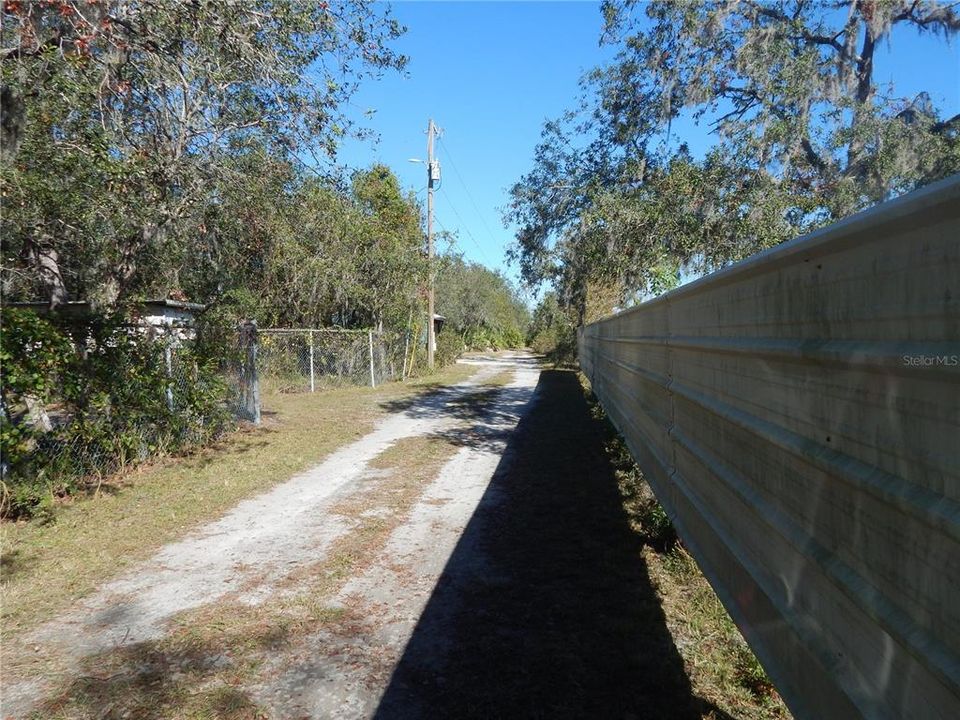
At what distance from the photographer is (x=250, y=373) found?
11.9 m

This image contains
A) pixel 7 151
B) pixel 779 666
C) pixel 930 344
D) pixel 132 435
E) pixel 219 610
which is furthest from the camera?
pixel 132 435

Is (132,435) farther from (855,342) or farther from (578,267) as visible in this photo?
(578,267)

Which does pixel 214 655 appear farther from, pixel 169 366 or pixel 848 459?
pixel 169 366

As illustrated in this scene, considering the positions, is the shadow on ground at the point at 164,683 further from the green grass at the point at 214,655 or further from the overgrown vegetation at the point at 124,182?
the overgrown vegetation at the point at 124,182

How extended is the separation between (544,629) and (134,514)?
14.0 feet

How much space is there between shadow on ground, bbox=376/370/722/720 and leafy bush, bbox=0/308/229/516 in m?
4.00

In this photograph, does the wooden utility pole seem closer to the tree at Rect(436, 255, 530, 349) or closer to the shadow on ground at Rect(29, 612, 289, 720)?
the tree at Rect(436, 255, 530, 349)

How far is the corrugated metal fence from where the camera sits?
44.2 inches

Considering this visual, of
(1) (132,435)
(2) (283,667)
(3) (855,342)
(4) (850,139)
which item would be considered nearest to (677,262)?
(4) (850,139)

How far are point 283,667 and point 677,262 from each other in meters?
8.57

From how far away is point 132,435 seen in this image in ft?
24.5

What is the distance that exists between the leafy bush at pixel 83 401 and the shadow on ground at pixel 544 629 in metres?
4.00

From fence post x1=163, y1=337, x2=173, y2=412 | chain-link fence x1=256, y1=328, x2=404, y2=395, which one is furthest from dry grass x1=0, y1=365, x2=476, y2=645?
chain-link fence x1=256, y1=328, x2=404, y2=395

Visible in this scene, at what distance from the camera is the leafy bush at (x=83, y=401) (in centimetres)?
579
